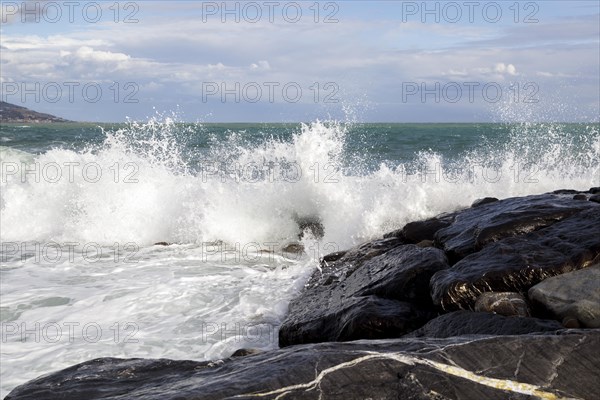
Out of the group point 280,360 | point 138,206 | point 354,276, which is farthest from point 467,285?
point 138,206

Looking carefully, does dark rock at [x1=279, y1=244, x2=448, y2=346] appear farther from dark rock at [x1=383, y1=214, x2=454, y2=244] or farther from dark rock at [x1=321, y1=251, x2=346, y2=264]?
dark rock at [x1=321, y1=251, x2=346, y2=264]

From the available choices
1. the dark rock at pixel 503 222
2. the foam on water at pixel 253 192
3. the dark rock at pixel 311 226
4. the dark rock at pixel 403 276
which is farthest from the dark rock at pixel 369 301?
the dark rock at pixel 311 226

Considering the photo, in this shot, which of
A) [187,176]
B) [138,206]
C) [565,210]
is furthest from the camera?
[187,176]

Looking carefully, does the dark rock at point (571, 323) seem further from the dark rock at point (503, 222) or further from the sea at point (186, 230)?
the sea at point (186, 230)

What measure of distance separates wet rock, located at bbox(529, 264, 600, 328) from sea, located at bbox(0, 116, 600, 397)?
2.14m

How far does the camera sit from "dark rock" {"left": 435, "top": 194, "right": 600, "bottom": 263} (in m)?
5.64

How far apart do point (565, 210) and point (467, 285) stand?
1.61 meters

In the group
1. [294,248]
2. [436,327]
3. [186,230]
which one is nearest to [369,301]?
[436,327]

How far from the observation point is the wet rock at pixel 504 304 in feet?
14.5

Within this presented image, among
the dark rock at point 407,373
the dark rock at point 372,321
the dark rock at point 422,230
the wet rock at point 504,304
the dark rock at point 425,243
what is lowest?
the dark rock at point 372,321

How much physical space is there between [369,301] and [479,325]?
105 cm

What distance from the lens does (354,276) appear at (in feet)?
20.2

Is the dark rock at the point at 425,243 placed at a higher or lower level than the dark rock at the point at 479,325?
higher

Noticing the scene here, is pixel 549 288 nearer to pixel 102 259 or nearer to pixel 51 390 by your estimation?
pixel 51 390
